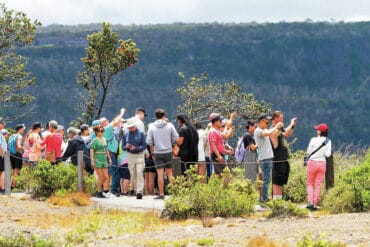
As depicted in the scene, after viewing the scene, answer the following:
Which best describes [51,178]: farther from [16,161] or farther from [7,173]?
[16,161]

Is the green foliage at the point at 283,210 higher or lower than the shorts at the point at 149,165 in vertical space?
lower

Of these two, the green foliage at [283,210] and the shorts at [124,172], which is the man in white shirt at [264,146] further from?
the shorts at [124,172]

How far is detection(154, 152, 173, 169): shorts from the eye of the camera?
19.8m

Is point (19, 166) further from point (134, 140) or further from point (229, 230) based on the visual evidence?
point (229, 230)

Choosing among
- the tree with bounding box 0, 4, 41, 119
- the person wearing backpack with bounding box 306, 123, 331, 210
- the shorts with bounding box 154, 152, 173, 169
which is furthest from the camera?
the tree with bounding box 0, 4, 41, 119

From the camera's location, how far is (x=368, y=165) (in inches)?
669

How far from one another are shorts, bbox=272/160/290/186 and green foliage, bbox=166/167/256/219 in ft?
5.71

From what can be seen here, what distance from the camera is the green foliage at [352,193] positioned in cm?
1625

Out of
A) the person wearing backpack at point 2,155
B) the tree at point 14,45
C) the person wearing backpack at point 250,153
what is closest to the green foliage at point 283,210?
the person wearing backpack at point 250,153

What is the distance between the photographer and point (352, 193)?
1630 cm

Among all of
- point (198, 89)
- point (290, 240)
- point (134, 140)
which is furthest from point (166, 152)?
point (198, 89)

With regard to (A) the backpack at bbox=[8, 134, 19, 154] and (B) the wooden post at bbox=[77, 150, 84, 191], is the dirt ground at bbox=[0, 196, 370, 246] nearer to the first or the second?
(B) the wooden post at bbox=[77, 150, 84, 191]

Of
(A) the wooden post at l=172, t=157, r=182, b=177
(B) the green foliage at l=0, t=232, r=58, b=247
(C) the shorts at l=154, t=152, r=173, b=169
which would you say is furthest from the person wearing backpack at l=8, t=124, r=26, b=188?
(B) the green foliage at l=0, t=232, r=58, b=247

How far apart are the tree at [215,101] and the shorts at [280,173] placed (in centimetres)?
2373
